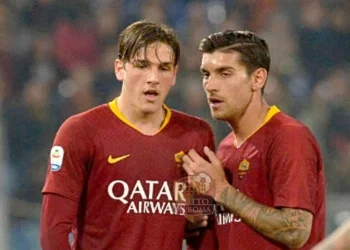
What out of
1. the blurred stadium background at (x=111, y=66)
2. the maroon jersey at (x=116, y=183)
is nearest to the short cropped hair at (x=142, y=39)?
the maroon jersey at (x=116, y=183)

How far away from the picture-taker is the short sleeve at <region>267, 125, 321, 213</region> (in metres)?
4.08

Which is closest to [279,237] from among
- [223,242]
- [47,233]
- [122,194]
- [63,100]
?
[223,242]

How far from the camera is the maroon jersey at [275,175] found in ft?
13.4

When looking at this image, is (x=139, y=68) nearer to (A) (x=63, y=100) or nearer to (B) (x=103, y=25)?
(A) (x=63, y=100)

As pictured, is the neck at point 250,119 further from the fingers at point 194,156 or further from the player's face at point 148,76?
the player's face at point 148,76

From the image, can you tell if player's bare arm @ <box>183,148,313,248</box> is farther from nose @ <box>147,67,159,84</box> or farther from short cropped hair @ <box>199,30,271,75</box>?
short cropped hair @ <box>199,30,271,75</box>

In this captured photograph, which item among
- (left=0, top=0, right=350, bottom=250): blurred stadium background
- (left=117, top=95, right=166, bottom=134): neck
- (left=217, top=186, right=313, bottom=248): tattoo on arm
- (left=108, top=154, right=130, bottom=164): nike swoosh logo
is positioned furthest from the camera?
(left=0, top=0, right=350, bottom=250): blurred stadium background

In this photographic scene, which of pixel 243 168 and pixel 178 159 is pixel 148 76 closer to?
pixel 178 159

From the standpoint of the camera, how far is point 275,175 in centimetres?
413

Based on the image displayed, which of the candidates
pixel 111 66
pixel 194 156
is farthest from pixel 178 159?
pixel 111 66

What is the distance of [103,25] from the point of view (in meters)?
8.09

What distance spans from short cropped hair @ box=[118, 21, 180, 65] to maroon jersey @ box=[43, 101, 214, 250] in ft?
0.97

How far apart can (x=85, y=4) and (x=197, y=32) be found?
937mm

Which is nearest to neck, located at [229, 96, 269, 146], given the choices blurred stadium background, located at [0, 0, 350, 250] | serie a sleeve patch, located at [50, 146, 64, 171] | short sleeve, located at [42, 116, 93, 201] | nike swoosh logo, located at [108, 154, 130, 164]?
nike swoosh logo, located at [108, 154, 130, 164]
